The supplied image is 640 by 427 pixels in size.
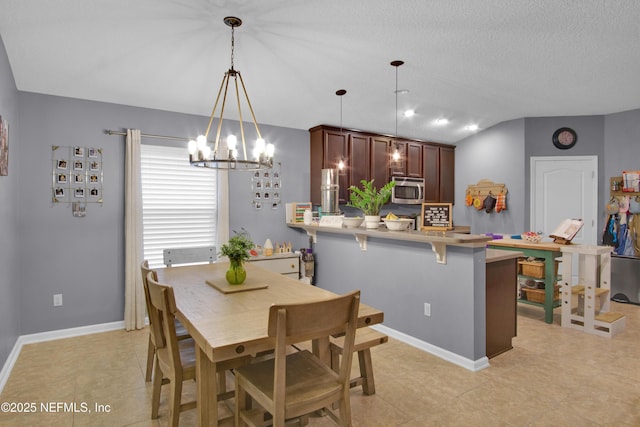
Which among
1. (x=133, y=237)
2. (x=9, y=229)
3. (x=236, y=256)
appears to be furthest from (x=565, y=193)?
(x=9, y=229)

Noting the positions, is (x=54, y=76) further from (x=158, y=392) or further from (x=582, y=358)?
(x=582, y=358)

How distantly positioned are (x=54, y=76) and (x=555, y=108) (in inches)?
228

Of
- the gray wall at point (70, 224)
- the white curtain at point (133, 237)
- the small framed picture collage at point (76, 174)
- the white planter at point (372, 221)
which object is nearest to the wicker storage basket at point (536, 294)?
the white planter at point (372, 221)

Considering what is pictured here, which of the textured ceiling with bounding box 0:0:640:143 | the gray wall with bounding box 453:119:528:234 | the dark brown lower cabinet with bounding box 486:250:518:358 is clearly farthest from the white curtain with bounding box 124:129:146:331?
the gray wall with bounding box 453:119:528:234

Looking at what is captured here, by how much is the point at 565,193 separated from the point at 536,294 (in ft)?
6.38

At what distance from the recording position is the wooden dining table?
1.58m

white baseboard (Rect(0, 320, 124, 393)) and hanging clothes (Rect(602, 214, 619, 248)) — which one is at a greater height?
hanging clothes (Rect(602, 214, 619, 248))

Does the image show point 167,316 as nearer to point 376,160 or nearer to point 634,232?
point 376,160

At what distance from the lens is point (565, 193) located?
5344 mm

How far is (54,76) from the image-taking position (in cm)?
324

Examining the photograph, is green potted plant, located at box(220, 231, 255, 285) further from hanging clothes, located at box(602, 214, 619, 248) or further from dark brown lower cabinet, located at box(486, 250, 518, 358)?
hanging clothes, located at box(602, 214, 619, 248)

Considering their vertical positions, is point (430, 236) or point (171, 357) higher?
point (430, 236)

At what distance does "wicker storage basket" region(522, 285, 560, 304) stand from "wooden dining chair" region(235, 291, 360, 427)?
136 inches

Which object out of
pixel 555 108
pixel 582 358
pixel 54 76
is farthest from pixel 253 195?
pixel 555 108
